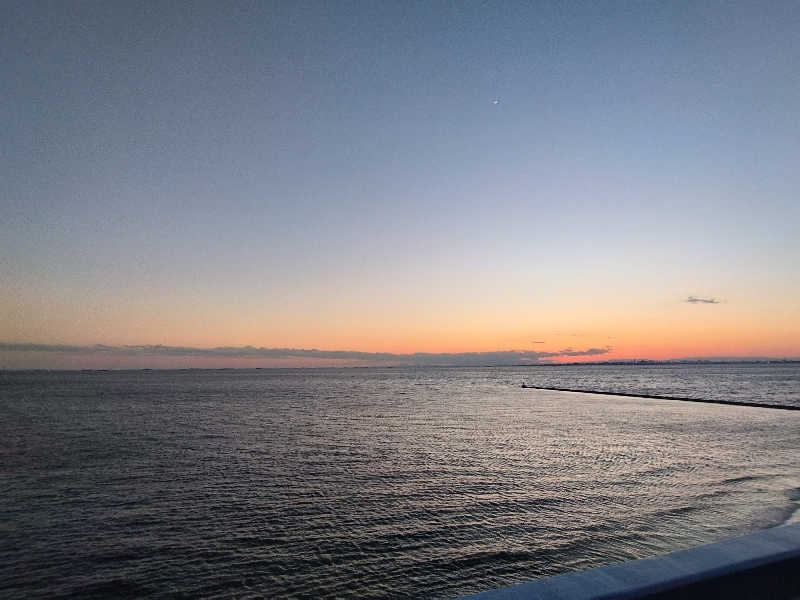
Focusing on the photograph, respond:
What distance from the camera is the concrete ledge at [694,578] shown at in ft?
13.7

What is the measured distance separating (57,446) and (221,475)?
1553 centimetres

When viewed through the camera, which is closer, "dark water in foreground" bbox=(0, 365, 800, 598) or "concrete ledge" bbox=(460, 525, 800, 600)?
"concrete ledge" bbox=(460, 525, 800, 600)

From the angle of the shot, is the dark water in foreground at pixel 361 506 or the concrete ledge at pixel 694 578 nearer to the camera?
the concrete ledge at pixel 694 578

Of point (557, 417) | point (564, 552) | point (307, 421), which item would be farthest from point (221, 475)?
point (557, 417)

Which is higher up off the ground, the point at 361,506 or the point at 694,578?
the point at 694,578

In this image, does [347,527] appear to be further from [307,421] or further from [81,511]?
[307,421]

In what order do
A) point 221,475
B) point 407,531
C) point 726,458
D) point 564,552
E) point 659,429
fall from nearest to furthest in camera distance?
point 564,552, point 407,531, point 221,475, point 726,458, point 659,429

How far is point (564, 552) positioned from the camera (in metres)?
11.1

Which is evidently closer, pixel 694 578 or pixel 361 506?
pixel 694 578

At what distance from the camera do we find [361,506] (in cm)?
1535

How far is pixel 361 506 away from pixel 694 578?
40.4ft

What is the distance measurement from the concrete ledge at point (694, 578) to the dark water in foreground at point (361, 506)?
5542 mm

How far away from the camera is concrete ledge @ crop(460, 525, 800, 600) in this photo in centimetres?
417

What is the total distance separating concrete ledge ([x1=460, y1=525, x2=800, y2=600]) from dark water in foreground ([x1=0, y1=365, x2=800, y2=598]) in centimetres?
554
